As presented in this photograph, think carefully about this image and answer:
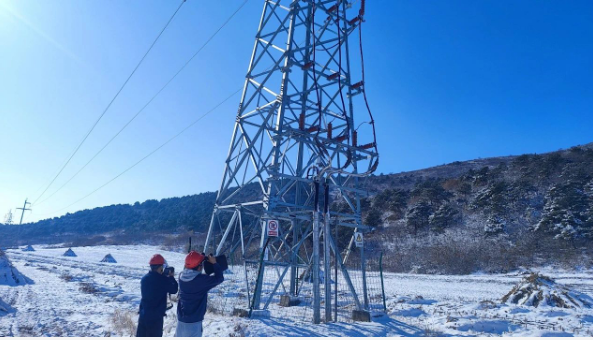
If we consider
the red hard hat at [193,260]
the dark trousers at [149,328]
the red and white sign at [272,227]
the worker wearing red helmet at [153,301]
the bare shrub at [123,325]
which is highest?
the red and white sign at [272,227]

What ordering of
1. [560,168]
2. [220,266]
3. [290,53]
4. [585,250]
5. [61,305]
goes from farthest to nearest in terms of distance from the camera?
[560,168] → [585,250] → [290,53] → [61,305] → [220,266]

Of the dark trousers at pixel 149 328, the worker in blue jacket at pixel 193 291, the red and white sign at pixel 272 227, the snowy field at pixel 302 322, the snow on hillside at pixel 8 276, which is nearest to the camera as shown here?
the worker in blue jacket at pixel 193 291

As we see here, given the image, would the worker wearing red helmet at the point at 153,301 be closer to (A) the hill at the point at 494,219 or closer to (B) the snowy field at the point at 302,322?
(B) the snowy field at the point at 302,322

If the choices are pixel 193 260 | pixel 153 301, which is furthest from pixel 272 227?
pixel 193 260

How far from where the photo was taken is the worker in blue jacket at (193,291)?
479 cm

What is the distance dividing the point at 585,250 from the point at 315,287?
25708mm

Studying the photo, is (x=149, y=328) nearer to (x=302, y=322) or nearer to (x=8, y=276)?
(x=302, y=322)

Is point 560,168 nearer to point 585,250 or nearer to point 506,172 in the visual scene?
point 506,172

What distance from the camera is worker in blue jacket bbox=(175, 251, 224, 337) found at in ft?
15.7

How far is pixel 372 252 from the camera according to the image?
34.8 metres

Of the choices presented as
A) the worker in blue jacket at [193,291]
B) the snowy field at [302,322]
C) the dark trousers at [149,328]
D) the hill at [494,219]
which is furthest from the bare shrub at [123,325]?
the hill at [494,219]

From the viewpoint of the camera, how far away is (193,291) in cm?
481

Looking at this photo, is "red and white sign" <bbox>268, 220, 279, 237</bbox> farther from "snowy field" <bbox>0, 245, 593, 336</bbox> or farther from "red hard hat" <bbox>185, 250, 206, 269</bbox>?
"red hard hat" <bbox>185, 250, 206, 269</bbox>

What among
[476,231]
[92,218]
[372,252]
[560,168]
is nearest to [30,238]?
[92,218]
